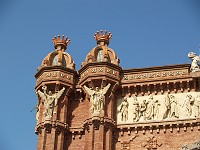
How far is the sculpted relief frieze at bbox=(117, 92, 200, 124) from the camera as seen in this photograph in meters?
24.9

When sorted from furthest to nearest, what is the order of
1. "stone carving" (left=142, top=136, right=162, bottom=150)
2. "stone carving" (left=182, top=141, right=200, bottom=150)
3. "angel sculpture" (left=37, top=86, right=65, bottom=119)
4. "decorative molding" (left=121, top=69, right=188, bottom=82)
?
1. "decorative molding" (left=121, top=69, right=188, bottom=82)
2. "angel sculpture" (left=37, top=86, right=65, bottom=119)
3. "stone carving" (left=142, top=136, right=162, bottom=150)
4. "stone carving" (left=182, top=141, right=200, bottom=150)

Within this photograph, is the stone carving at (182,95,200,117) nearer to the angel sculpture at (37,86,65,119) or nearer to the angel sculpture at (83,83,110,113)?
the angel sculpture at (83,83,110,113)

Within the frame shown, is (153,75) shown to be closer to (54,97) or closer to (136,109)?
(136,109)

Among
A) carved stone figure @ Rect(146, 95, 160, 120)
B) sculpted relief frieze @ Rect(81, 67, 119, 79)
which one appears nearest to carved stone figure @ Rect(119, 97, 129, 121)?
carved stone figure @ Rect(146, 95, 160, 120)

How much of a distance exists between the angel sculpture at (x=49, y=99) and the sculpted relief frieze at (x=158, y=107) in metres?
2.94

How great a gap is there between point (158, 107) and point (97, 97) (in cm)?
287

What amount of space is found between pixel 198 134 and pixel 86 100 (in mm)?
5513

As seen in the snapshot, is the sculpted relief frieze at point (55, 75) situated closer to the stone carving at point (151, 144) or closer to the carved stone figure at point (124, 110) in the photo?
the carved stone figure at point (124, 110)

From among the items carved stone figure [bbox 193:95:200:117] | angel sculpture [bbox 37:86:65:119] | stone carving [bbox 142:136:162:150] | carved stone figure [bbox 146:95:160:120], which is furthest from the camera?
angel sculpture [bbox 37:86:65:119]

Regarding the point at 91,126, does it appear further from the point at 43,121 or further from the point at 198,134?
the point at 198,134

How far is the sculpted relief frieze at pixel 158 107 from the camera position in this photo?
2488cm

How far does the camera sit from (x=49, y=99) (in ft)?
84.3

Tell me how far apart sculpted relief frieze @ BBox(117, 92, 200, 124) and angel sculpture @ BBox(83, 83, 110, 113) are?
106 cm

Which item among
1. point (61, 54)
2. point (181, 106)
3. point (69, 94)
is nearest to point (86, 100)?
point (69, 94)
